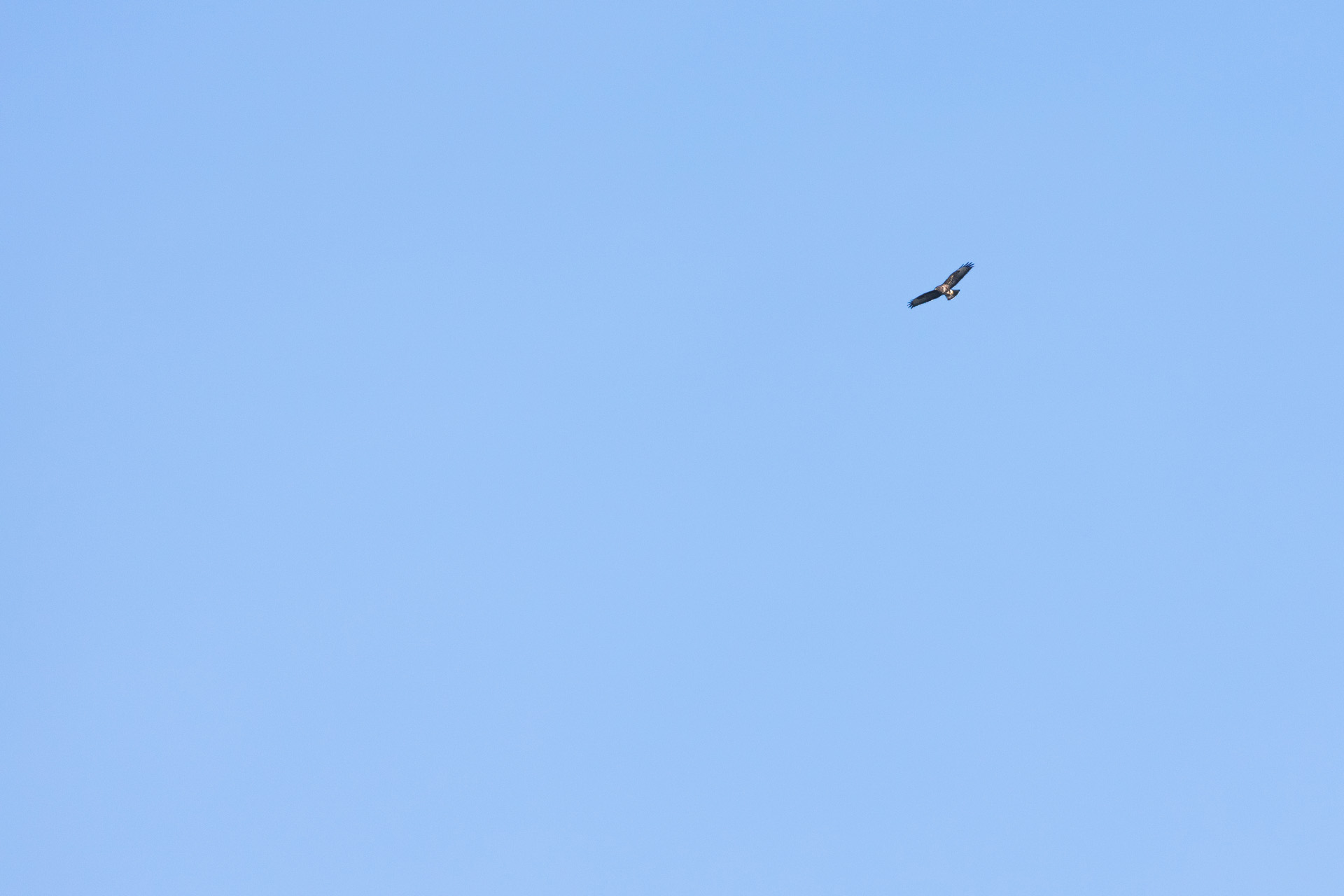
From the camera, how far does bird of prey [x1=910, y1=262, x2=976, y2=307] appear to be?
5931 centimetres

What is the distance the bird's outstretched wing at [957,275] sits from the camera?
198ft

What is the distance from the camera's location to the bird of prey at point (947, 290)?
59312 millimetres

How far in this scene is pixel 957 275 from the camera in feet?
199

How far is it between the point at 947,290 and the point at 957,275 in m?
0.76

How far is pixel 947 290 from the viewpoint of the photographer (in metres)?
60.2

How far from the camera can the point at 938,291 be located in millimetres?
59812

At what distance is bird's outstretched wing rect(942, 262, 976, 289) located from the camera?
60.4 m
